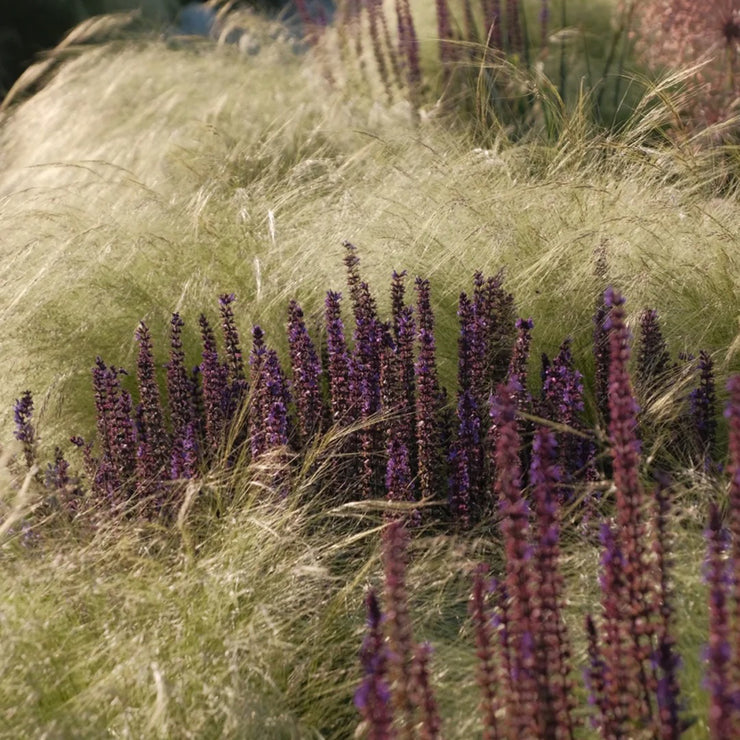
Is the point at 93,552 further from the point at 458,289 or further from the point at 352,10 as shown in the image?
the point at 352,10

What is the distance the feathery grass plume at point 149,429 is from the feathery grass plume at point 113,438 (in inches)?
1.6

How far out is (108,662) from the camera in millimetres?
2240

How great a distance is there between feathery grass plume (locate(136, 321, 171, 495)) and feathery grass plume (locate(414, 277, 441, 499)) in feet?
2.34

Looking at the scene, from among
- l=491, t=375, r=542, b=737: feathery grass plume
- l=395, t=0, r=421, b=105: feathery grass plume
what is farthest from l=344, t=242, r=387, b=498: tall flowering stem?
l=395, t=0, r=421, b=105: feathery grass plume

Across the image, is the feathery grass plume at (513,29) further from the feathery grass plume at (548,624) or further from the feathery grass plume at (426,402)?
the feathery grass plume at (548,624)

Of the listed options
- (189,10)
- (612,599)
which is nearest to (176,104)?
(612,599)

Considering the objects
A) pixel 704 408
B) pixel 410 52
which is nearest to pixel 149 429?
pixel 704 408

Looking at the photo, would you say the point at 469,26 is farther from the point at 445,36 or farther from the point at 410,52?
the point at 410,52

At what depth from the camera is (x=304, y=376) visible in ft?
10.1

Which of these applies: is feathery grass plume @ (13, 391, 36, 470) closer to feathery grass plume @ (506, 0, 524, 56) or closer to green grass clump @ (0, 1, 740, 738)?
green grass clump @ (0, 1, 740, 738)

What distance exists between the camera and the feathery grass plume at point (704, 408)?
2.96 metres

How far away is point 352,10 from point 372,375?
5.70 meters

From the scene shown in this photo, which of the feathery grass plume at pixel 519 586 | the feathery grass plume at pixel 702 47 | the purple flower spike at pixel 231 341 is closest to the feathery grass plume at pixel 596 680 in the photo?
the feathery grass plume at pixel 519 586

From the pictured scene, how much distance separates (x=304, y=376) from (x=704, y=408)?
1.09 meters
